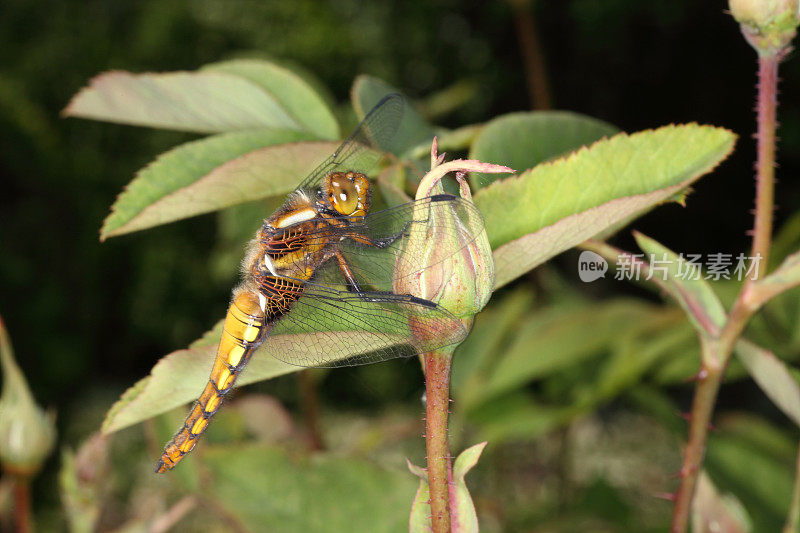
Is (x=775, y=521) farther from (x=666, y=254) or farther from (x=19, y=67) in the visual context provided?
(x=19, y=67)

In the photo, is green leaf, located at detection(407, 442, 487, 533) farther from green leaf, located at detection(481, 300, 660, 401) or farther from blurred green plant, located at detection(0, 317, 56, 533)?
green leaf, located at detection(481, 300, 660, 401)

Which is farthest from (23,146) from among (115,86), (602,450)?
(602,450)

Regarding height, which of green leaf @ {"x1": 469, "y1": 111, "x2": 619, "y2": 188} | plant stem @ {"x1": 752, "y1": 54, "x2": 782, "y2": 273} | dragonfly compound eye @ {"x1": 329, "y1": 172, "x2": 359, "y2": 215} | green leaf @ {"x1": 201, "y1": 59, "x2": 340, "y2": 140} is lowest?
dragonfly compound eye @ {"x1": 329, "y1": 172, "x2": 359, "y2": 215}

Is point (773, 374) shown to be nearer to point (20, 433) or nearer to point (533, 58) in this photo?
point (20, 433)

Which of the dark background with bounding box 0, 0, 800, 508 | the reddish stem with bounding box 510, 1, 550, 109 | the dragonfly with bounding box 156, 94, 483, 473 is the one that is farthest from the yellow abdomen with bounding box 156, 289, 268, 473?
the dark background with bounding box 0, 0, 800, 508

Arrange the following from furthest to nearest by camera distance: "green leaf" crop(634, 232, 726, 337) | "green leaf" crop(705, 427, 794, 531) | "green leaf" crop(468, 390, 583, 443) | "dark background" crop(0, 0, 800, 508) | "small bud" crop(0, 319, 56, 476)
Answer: "dark background" crop(0, 0, 800, 508)
"green leaf" crop(468, 390, 583, 443)
"green leaf" crop(705, 427, 794, 531)
"small bud" crop(0, 319, 56, 476)
"green leaf" crop(634, 232, 726, 337)

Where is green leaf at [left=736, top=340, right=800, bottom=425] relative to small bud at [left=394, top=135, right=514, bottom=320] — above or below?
below

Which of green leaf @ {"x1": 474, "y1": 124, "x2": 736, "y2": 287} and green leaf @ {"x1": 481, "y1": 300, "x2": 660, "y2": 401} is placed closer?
green leaf @ {"x1": 474, "y1": 124, "x2": 736, "y2": 287}
